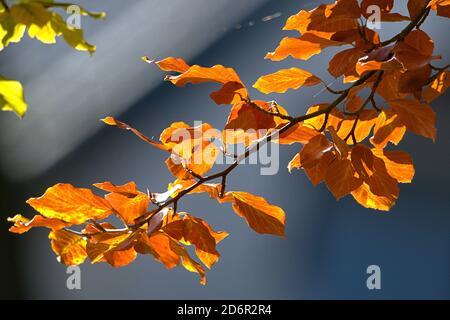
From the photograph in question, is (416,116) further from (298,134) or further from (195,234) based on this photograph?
(195,234)

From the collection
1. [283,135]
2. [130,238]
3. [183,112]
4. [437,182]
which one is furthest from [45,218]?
[437,182]

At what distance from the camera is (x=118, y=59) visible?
6.15 ft

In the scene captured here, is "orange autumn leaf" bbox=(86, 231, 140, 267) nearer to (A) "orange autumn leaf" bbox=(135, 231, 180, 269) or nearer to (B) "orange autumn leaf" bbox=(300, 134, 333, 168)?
(A) "orange autumn leaf" bbox=(135, 231, 180, 269)

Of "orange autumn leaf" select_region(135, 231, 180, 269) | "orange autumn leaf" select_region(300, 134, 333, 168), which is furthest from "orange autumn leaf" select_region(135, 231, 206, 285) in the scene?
"orange autumn leaf" select_region(300, 134, 333, 168)

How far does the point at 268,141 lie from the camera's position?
20.1 inches

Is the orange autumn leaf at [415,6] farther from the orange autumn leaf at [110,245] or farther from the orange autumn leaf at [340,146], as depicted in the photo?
the orange autumn leaf at [110,245]

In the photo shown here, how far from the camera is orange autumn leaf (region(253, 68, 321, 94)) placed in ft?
1.84

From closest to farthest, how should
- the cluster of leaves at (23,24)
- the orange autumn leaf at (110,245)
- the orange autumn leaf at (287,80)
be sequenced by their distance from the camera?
the cluster of leaves at (23,24), the orange autumn leaf at (110,245), the orange autumn leaf at (287,80)

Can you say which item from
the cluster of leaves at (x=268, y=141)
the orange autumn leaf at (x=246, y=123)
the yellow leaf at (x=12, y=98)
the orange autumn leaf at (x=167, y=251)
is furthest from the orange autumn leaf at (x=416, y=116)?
the yellow leaf at (x=12, y=98)

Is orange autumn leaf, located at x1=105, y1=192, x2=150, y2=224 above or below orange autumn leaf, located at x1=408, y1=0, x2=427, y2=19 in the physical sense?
below

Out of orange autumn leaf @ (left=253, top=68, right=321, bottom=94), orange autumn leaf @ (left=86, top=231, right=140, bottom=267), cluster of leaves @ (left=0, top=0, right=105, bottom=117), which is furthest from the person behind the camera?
orange autumn leaf @ (left=253, top=68, right=321, bottom=94)

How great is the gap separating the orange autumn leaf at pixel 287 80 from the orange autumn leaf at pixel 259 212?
10cm

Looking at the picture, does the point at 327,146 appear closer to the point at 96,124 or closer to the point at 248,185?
the point at 248,185

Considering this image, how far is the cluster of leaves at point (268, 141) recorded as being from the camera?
1.59 feet
